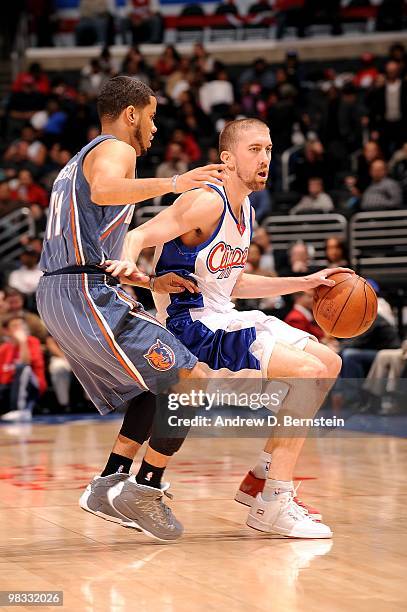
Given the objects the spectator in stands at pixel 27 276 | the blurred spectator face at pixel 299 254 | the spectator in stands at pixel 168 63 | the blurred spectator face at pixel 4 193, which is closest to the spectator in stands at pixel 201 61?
the spectator in stands at pixel 168 63

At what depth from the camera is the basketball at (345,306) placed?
16.1 feet

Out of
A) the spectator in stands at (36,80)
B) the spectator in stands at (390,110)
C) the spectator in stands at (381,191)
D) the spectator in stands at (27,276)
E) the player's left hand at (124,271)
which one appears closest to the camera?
the player's left hand at (124,271)

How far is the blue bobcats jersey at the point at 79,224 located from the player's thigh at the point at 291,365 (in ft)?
2.60

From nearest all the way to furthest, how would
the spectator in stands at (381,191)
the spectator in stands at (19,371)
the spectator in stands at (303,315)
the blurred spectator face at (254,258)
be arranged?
1. the spectator in stands at (303,315)
2. the spectator in stands at (19,371)
3. the blurred spectator face at (254,258)
4. the spectator in stands at (381,191)

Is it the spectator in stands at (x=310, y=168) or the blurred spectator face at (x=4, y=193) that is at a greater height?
the spectator in stands at (x=310, y=168)

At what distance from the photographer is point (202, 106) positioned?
56.4 feet

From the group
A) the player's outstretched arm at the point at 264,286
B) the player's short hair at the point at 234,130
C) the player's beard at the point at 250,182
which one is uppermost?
the player's short hair at the point at 234,130

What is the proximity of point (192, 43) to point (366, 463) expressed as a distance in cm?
1450

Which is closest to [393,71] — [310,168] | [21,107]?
[310,168]

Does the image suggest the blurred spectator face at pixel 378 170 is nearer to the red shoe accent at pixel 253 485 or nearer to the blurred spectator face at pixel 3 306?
the blurred spectator face at pixel 3 306

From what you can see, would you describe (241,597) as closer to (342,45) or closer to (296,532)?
(296,532)

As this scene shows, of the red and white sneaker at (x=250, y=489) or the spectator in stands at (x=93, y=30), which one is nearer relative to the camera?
the red and white sneaker at (x=250, y=489)

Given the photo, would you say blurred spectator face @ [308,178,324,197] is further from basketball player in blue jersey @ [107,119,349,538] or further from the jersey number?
the jersey number

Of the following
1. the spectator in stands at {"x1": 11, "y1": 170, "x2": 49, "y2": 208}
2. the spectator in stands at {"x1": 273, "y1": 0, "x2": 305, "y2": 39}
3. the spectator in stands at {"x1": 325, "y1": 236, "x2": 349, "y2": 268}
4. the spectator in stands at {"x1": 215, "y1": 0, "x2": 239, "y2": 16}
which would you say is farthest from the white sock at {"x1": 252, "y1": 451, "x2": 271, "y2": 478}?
the spectator in stands at {"x1": 215, "y1": 0, "x2": 239, "y2": 16}
